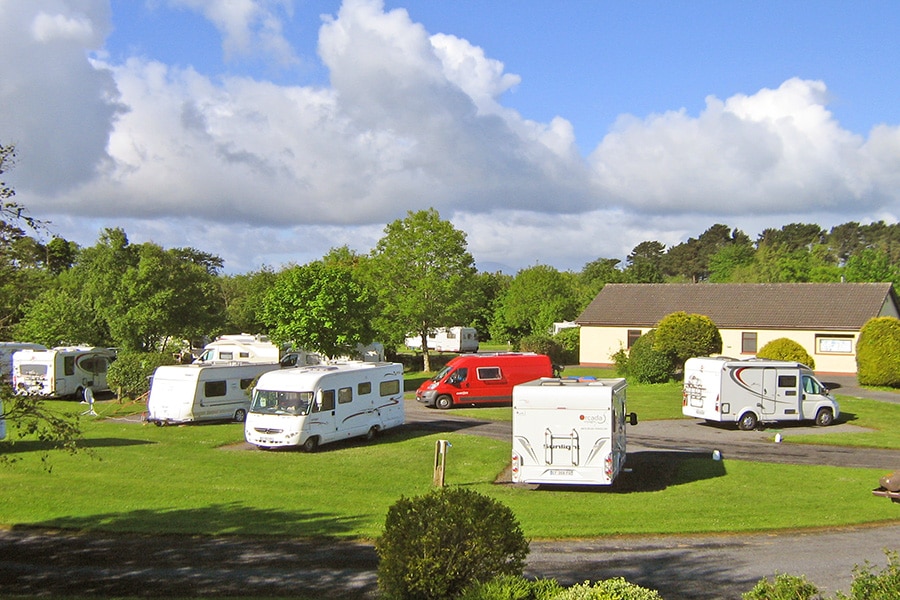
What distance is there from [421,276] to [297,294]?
48.6ft

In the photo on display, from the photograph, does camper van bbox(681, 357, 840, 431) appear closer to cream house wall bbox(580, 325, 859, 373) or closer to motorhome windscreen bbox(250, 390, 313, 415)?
motorhome windscreen bbox(250, 390, 313, 415)

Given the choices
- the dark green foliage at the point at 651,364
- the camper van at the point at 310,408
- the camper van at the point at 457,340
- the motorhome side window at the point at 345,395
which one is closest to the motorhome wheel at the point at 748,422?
the camper van at the point at 310,408

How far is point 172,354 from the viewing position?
41.9m

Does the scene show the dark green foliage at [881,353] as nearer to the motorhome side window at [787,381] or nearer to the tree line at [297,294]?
the motorhome side window at [787,381]

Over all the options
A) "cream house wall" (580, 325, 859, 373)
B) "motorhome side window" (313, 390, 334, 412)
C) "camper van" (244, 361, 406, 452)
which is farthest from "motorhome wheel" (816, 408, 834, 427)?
"motorhome side window" (313, 390, 334, 412)

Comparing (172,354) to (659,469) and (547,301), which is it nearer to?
(659,469)

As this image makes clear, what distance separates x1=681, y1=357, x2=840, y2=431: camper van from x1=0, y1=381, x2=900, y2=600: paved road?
1233 centimetres

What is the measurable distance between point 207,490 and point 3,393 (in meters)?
8.97

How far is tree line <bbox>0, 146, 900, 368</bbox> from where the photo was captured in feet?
128

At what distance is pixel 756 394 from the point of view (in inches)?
1113

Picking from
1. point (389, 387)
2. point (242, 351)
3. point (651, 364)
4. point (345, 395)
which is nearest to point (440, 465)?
point (345, 395)

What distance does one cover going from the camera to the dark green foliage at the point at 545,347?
5531 centimetres

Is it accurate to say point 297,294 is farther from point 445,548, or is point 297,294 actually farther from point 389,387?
point 445,548

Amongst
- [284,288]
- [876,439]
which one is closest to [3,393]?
[876,439]
